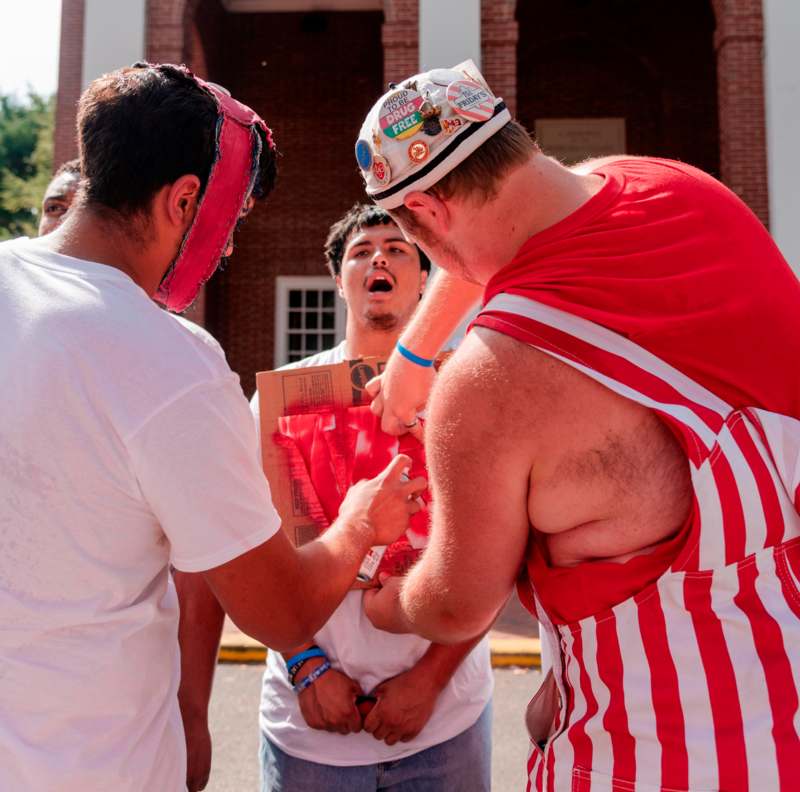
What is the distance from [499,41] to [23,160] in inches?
987

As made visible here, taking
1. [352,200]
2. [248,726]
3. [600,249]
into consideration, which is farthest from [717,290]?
[352,200]

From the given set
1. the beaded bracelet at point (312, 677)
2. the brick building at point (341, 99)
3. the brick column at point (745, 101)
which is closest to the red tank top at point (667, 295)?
the beaded bracelet at point (312, 677)

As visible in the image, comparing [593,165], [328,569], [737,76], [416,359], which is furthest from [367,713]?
[737,76]

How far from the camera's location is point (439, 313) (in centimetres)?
205

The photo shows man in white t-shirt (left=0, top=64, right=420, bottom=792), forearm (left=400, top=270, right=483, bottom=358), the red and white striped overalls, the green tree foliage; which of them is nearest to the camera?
the red and white striped overalls

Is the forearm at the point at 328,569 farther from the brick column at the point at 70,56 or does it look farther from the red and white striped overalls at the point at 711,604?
the brick column at the point at 70,56

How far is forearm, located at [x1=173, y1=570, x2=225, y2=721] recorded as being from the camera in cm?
231

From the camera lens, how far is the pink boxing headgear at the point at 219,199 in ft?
5.61

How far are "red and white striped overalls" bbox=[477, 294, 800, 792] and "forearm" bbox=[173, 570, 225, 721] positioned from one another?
4.42ft

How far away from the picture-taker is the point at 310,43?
1672cm

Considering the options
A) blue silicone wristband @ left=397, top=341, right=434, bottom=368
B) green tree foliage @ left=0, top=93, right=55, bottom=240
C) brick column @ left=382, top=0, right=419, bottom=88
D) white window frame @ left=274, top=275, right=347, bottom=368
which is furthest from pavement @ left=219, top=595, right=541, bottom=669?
green tree foliage @ left=0, top=93, right=55, bottom=240

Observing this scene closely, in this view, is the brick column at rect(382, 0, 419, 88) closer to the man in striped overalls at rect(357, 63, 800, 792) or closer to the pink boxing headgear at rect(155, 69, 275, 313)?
the pink boxing headgear at rect(155, 69, 275, 313)

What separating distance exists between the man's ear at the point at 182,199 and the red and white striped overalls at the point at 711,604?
0.76 metres

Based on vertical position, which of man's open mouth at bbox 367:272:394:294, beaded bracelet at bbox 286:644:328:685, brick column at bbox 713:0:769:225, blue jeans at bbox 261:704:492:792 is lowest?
blue jeans at bbox 261:704:492:792
